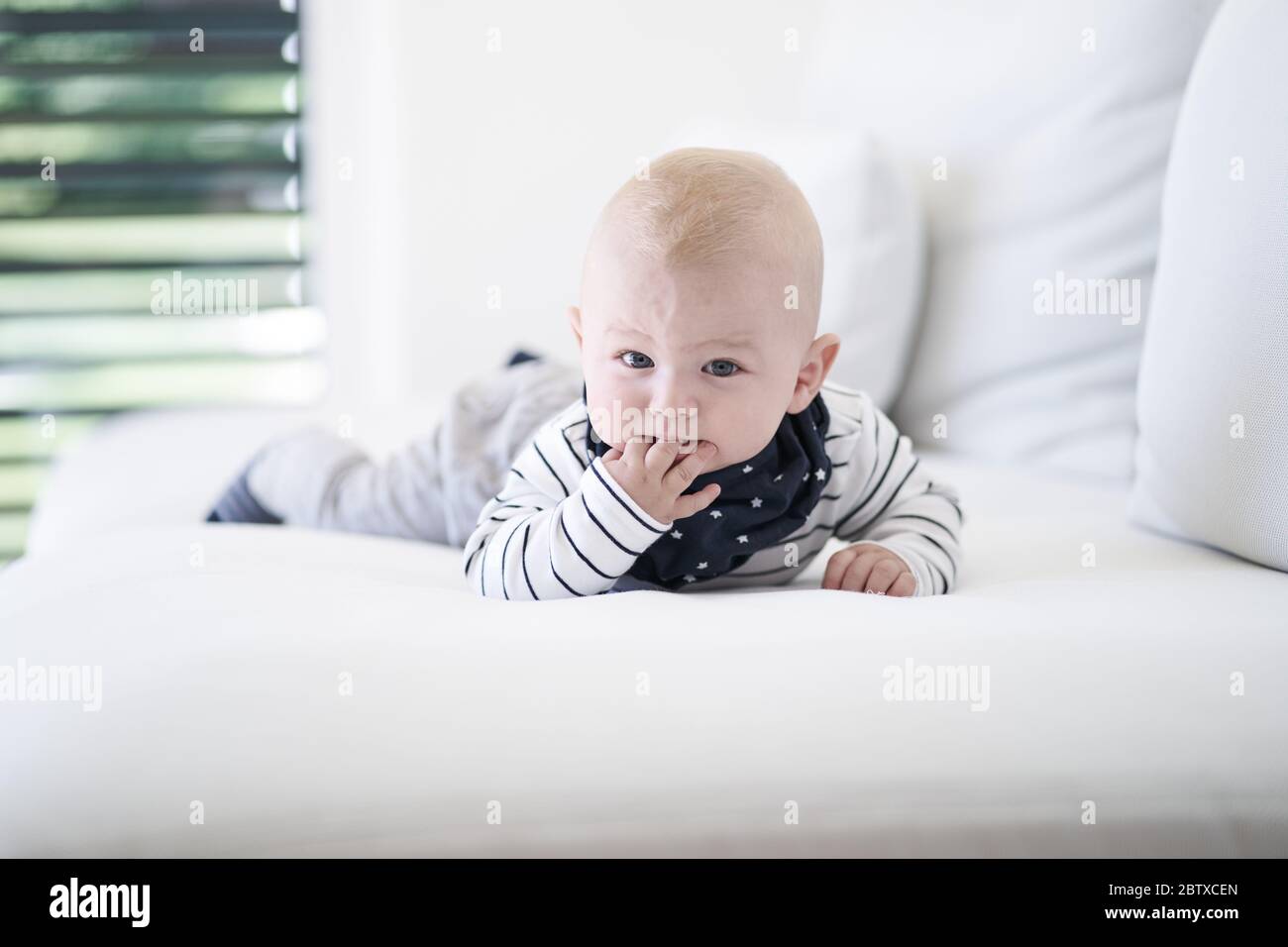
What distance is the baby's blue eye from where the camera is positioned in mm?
859

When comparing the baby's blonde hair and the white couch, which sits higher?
the baby's blonde hair

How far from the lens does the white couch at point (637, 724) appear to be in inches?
25.8

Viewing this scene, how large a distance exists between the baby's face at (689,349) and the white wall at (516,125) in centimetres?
139

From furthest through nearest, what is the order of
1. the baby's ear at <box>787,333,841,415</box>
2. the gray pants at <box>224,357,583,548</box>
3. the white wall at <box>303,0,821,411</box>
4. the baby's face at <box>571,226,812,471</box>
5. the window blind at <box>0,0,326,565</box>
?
the window blind at <box>0,0,326,565</box>
the white wall at <box>303,0,821,411</box>
the gray pants at <box>224,357,583,548</box>
the baby's ear at <box>787,333,841,415</box>
the baby's face at <box>571,226,812,471</box>

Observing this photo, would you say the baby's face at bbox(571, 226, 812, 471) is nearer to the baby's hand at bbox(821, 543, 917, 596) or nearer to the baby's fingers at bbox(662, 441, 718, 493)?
the baby's fingers at bbox(662, 441, 718, 493)

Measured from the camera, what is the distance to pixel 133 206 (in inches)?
107

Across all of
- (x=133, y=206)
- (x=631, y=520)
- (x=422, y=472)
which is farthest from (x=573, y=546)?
(x=133, y=206)

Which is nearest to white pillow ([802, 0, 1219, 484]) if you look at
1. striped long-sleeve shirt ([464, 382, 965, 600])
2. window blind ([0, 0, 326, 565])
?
striped long-sleeve shirt ([464, 382, 965, 600])

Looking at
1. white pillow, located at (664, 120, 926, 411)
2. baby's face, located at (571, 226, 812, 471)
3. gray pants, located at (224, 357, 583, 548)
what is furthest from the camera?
white pillow, located at (664, 120, 926, 411)
